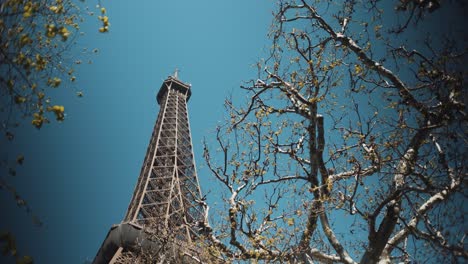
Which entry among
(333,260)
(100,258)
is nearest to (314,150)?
(333,260)

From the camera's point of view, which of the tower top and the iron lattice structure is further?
the tower top

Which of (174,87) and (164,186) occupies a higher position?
(174,87)

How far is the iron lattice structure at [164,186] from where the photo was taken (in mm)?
22797

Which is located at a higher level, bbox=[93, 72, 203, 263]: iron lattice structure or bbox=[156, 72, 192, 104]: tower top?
bbox=[156, 72, 192, 104]: tower top

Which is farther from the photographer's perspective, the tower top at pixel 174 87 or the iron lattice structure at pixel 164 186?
the tower top at pixel 174 87

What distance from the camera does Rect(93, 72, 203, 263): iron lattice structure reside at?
22797mm

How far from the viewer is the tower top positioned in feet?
158

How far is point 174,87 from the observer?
48.7 meters

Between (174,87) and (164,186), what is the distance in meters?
19.6

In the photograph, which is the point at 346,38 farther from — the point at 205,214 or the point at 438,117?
the point at 205,214

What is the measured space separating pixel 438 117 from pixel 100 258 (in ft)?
76.5

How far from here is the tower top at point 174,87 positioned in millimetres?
48069

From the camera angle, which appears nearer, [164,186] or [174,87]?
[164,186]

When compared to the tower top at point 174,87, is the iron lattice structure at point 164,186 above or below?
below
